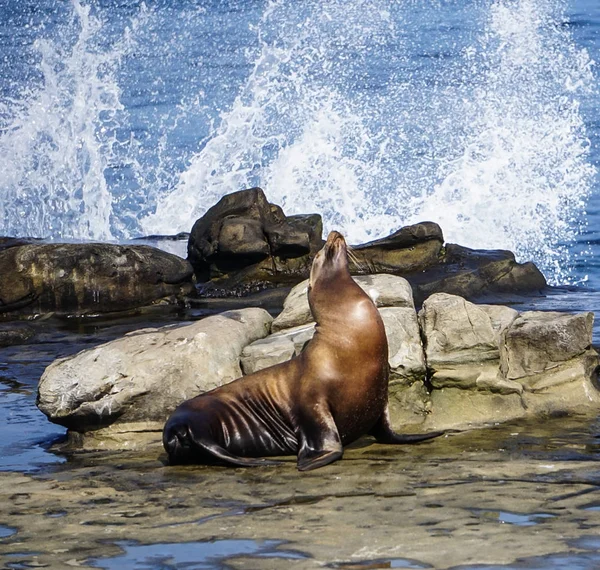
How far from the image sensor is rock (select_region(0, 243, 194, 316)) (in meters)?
12.8

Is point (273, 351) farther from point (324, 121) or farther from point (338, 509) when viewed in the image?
point (324, 121)

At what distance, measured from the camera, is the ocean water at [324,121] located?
2070cm

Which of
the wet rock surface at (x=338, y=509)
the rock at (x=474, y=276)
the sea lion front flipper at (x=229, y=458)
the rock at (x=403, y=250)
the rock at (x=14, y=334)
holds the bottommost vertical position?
the wet rock surface at (x=338, y=509)

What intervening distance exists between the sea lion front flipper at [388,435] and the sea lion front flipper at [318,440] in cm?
35

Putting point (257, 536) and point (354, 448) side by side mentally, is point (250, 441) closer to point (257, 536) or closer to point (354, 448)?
point (354, 448)

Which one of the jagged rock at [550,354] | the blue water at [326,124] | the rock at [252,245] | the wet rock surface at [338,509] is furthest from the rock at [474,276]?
the wet rock surface at [338,509]

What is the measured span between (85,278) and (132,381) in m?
6.45

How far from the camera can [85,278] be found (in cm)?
1293

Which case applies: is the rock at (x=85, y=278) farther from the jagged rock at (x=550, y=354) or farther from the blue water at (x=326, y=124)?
the jagged rock at (x=550, y=354)

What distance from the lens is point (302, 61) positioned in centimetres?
2939

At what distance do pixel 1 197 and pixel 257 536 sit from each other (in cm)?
1845

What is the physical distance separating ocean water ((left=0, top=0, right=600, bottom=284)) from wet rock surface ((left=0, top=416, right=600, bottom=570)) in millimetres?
10849

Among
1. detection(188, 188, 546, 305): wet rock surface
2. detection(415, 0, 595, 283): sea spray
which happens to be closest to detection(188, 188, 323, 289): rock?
detection(188, 188, 546, 305): wet rock surface

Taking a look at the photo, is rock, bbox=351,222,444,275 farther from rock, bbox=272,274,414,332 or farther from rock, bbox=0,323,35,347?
rock, bbox=272,274,414,332
